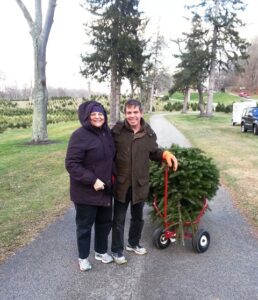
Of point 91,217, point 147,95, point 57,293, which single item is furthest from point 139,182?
point 147,95

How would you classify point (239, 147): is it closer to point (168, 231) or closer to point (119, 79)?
point (168, 231)

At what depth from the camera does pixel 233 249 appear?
5.48 meters

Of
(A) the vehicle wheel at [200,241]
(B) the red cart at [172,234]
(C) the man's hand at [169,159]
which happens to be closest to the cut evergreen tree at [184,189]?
(B) the red cart at [172,234]

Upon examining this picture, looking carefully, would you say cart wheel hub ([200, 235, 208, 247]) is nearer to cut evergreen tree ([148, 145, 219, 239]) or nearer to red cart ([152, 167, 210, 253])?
red cart ([152, 167, 210, 253])

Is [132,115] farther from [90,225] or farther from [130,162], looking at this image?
[90,225]

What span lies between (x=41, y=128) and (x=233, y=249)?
13773mm

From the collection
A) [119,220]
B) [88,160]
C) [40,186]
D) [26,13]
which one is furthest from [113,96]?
[88,160]

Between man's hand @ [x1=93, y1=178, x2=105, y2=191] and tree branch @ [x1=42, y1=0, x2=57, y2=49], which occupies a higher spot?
tree branch @ [x1=42, y1=0, x2=57, y2=49]

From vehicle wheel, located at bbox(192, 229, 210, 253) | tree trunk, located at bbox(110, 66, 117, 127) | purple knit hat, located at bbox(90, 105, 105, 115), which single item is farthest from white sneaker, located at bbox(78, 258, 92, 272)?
tree trunk, located at bbox(110, 66, 117, 127)

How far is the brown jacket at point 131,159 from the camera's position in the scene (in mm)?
4879

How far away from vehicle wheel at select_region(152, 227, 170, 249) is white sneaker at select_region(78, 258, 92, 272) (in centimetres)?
99

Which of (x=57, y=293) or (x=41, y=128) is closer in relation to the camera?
(x=57, y=293)

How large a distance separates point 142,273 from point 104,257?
1.96 ft

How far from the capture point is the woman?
176 inches
